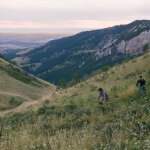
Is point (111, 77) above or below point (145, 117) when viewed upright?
below

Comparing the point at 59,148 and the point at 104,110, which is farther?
the point at 104,110

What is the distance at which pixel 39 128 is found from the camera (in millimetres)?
12828

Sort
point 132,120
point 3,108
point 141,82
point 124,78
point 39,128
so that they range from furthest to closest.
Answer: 1. point 3,108
2. point 124,78
3. point 141,82
4. point 39,128
5. point 132,120

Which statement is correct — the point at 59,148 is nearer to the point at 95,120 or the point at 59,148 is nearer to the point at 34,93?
the point at 95,120

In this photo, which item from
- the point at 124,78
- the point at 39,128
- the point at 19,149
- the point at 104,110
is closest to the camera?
the point at 19,149

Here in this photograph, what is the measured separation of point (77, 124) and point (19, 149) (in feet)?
14.8

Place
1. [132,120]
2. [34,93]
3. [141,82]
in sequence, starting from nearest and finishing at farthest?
[132,120] → [141,82] → [34,93]

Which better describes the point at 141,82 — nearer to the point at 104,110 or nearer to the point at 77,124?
the point at 104,110

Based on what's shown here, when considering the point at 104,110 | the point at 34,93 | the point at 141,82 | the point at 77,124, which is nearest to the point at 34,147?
the point at 77,124

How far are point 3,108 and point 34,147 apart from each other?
42.7m

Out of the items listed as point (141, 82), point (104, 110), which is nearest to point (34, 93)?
point (141, 82)

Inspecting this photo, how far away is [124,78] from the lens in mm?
30922

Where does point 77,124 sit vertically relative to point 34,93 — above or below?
above

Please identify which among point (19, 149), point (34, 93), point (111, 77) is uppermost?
point (19, 149)
